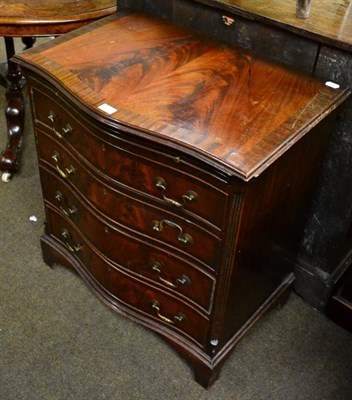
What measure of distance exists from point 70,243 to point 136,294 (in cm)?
34

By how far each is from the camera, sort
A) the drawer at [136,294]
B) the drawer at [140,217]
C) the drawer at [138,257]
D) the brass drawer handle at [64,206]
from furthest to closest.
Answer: the brass drawer handle at [64,206]
the drawer at [136,294]
the drawer at [138,257]
the drawer at [140,217]

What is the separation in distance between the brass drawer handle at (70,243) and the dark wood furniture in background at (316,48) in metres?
0.79

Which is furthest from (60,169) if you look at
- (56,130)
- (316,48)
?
(316,48)

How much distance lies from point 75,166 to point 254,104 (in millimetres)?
588

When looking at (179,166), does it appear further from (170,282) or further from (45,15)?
(45,15)

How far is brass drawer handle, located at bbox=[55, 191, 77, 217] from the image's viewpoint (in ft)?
6.18

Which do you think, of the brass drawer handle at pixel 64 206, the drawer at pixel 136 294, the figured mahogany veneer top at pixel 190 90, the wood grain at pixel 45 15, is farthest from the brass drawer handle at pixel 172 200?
the wood grain at pixel 45 15

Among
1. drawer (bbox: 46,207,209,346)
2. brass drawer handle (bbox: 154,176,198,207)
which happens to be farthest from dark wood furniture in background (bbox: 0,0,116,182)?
brass drawer handle (bbox: 154,176,198,207)

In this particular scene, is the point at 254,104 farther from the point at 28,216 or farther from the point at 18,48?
the point at 18,48

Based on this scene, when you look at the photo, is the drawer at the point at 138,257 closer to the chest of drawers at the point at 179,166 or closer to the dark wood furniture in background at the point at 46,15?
the chest of drawers at the point at 179,166

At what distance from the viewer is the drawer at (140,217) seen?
151 cm

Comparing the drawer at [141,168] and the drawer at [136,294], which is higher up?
the drawer at [141,168]

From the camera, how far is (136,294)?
1827 millimetres

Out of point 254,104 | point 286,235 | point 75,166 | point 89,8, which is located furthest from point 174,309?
point 89,8
